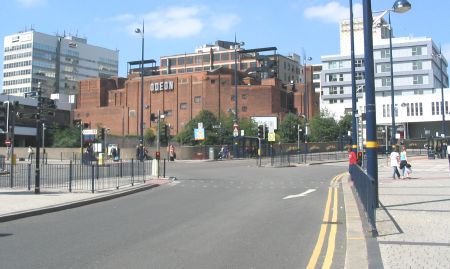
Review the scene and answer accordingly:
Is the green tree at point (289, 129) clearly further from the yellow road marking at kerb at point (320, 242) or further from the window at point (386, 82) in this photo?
the yellow road marking at kerb at point (320, 242)

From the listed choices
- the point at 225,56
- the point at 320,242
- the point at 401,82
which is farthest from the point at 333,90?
the point at 320,242

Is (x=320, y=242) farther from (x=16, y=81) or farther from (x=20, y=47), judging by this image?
(x=16, y=81)

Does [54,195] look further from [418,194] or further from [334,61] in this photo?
[334,61]

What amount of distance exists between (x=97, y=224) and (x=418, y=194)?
33.4ft

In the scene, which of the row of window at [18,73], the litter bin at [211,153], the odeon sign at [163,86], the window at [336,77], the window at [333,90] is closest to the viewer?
the litter bin at [211,153]

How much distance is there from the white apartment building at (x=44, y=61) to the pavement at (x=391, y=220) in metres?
145

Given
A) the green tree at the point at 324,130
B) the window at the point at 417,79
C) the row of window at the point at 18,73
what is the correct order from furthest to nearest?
the row of window at the point at 18,73
the window at the point at 417,79
the green tree at the point at 324,130

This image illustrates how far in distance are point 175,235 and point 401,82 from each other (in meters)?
112

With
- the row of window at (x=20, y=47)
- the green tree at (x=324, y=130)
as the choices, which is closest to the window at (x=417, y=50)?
the green tree at (x=324, y=130)

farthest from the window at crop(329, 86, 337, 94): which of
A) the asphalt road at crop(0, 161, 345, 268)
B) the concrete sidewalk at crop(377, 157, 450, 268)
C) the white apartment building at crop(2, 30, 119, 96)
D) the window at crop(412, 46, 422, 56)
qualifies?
the concrete sidewalk at crop(377, 157, 450, 268)

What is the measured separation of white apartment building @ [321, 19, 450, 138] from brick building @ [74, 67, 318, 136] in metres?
8.72

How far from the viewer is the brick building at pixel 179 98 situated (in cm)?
10906

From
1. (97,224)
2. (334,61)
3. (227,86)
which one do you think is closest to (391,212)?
(97,224)

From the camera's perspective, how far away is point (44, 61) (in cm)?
16200
